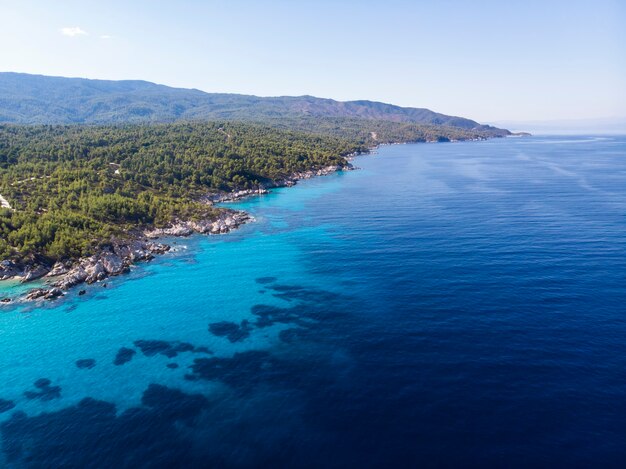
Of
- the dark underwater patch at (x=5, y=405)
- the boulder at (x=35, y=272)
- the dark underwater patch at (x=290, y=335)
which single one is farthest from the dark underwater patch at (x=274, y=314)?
the boulder at (x=35, y=272)

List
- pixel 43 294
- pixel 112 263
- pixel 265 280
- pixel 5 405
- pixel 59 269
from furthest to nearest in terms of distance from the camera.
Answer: pixel 112 263
pixel 59 269
pixel 265 280
pixel 43 294
pixel 5 405

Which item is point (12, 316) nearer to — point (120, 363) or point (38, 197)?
point (120, 363)

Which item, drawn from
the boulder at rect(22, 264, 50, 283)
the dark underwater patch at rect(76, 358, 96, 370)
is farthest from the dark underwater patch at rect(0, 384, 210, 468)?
the boulder at rect(22, 264, 50, 283)

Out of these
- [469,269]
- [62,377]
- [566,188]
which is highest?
[566,188]

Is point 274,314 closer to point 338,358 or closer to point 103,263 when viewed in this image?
point 338,358

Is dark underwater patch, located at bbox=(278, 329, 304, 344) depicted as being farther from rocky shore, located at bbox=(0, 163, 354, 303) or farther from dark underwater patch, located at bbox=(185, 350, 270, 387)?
rocky shore, located at bbox=(0, 163, 354, 303)

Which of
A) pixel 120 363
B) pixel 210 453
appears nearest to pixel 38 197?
pixel 120 363

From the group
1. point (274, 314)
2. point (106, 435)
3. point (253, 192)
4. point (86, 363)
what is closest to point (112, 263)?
point (86, 363)
